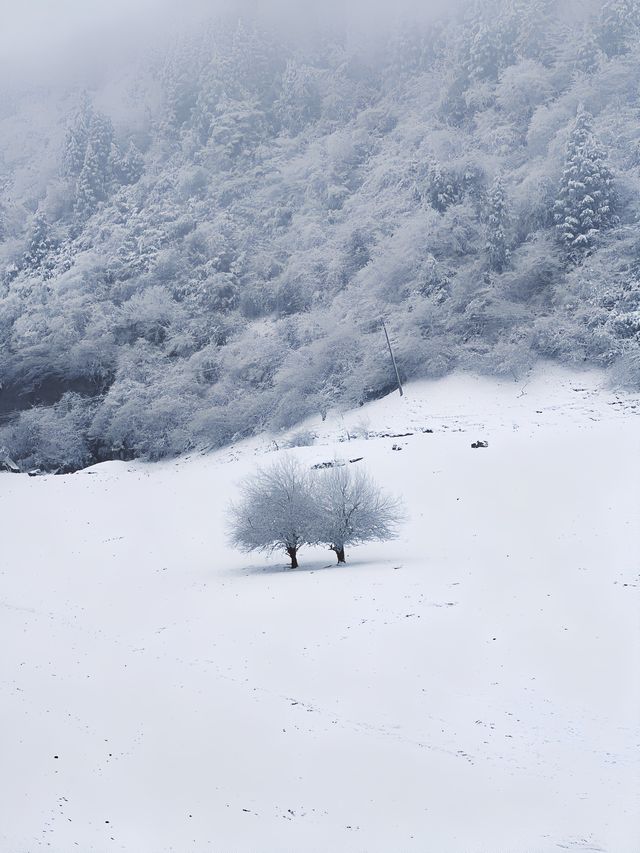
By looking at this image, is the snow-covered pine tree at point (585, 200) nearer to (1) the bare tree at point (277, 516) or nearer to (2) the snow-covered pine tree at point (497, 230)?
(2) the snow-covered pine tree at point (497, 230)

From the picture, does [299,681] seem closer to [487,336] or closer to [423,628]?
[423,628]

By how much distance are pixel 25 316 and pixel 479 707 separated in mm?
78804

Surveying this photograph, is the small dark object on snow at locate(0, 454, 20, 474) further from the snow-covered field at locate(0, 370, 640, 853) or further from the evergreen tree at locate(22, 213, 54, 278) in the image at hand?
the snow-covered field at locate(0, 370, 640, 853)

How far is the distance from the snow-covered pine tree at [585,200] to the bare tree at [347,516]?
3558 cm

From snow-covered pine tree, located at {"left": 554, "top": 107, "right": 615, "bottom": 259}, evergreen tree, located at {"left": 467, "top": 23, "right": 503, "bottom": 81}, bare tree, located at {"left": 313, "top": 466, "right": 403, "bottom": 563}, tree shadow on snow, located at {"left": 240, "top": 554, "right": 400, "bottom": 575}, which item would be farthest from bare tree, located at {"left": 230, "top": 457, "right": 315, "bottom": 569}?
evergreen tree, located at {"left": 467, "top": 23, "right": 503, "bottom": 81}

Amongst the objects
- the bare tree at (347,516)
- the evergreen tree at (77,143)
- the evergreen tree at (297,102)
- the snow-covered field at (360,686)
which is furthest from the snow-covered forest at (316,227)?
the bare tree at (347,516)

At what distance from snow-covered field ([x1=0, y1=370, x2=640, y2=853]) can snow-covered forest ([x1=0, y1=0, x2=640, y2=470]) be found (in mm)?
23699

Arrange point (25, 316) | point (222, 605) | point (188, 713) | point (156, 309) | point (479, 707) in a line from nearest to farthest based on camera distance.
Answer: point (479, 707)
point (188, 713)
point (222, 605)
point (156, 309)
point (25, 316)

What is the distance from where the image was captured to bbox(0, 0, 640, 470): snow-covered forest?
183ft

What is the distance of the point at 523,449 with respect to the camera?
1444 inches

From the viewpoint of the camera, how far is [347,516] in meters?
27.1

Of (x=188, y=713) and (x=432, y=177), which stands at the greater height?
(x=432, y=177)

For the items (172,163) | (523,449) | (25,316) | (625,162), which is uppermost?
(172,163)

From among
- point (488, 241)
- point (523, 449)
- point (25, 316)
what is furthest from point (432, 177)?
point (25, 316)
